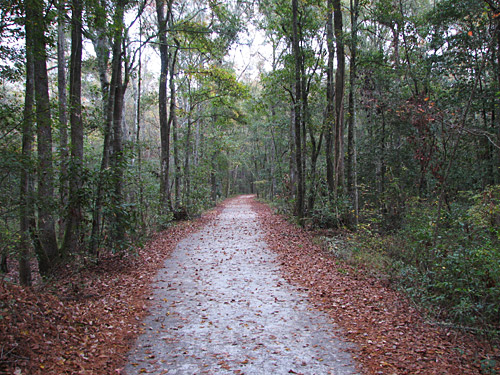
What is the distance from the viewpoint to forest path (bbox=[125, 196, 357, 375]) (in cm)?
406

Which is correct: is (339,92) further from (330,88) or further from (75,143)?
(75,143)

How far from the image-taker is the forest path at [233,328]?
13.3 ft

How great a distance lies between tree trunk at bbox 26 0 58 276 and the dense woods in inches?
1.3

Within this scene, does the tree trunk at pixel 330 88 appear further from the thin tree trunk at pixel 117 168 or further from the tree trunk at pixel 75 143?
the tree trunk at pixel 75 143

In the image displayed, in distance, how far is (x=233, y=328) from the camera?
510cm

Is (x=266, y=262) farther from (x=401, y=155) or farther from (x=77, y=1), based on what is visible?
(x=401, y=155)

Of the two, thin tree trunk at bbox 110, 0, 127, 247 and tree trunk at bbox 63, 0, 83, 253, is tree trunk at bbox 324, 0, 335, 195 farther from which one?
tree trunk at bbox 63, 0, 83, 253

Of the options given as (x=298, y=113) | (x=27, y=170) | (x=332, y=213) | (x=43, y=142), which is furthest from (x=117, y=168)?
(x=298, y=113)

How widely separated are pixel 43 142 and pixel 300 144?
1020 centimetres

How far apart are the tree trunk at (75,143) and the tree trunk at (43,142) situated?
1.42 feet

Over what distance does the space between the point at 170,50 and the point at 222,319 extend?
15.6 metres

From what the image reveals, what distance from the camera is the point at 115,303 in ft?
19.7

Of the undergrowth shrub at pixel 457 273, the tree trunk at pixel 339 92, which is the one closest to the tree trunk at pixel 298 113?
the tree trunk at pixel 339 92

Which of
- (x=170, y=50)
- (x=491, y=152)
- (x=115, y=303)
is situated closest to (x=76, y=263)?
(x=115, y=303)
